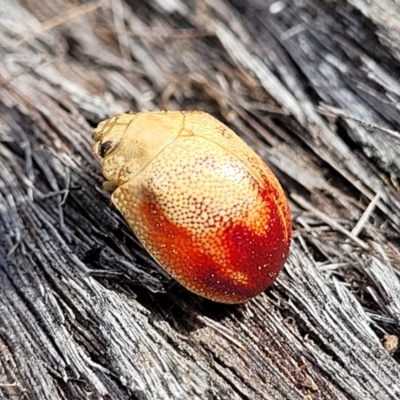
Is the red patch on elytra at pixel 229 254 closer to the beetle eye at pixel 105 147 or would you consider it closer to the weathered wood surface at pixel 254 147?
the weathered wood surface at pixel 254 147

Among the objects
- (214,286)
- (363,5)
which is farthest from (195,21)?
(214,286)

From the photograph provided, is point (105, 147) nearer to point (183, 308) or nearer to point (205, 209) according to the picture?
point (205, 209)

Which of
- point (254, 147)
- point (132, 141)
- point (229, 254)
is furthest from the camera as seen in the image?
point (254, 147)

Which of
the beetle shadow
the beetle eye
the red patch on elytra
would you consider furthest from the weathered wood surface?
the beetle eye

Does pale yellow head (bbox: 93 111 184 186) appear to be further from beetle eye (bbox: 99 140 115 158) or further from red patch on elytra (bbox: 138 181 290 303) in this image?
red patch on elytra (bbox: 138 181 290 303)

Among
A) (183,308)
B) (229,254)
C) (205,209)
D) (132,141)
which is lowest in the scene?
(183,308)

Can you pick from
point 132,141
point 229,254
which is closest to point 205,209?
point 229,254
